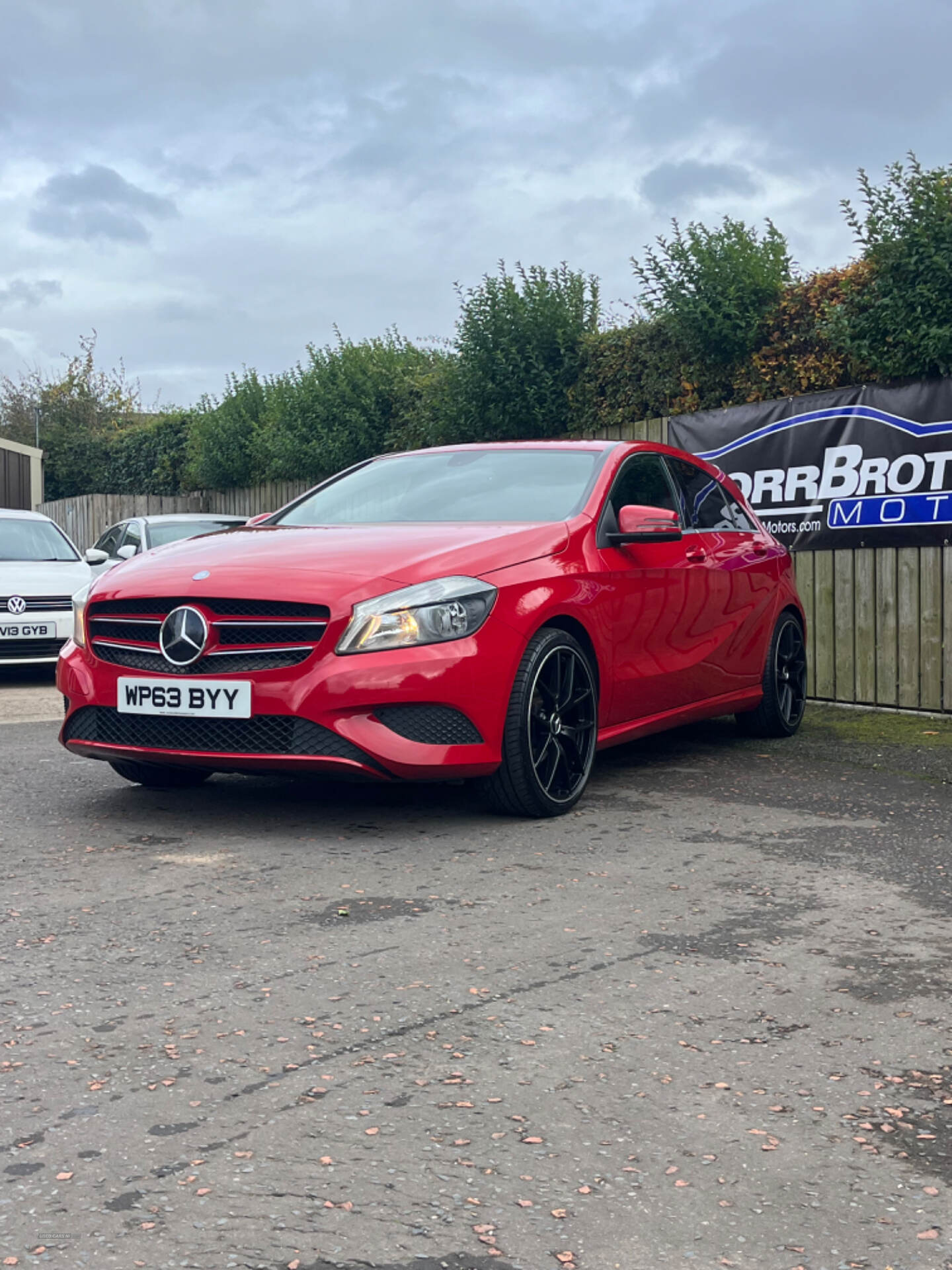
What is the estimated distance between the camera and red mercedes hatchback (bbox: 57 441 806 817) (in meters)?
4.96

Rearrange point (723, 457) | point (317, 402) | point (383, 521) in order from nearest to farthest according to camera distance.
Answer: point (383, 521), point (723, 457), point (317, 402)

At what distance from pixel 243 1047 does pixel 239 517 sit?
38.9ft

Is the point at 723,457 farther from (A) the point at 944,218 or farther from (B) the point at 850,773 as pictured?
(B) the point at 850,773

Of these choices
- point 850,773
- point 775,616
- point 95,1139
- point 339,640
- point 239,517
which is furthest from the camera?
point 239,517

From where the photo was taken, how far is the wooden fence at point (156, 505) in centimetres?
1831

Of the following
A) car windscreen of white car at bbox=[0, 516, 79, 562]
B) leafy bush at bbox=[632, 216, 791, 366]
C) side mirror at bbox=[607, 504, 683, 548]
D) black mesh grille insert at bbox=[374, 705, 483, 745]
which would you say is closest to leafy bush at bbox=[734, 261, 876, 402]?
leafy bush at bbox=[632, 216, 791, 366]

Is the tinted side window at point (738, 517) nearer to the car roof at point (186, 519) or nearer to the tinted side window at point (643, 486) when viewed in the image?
the tinted side window at point (643, 486)

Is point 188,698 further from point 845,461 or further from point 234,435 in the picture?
point 234,435

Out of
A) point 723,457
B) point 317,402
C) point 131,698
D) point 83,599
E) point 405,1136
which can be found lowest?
point 405,1136

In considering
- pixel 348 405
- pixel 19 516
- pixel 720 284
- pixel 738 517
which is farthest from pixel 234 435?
pixel 738 517

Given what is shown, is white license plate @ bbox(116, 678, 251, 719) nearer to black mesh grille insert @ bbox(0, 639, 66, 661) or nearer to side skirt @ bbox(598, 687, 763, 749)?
side skirt @ bbox(598, 687, 763, 749)

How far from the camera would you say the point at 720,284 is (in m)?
10.0

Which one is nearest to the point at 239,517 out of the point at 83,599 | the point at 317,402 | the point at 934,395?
the point at 317,402

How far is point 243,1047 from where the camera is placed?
2.92 meters
